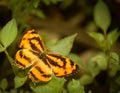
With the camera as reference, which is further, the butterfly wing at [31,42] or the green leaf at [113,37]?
the green leaf at [113,37]

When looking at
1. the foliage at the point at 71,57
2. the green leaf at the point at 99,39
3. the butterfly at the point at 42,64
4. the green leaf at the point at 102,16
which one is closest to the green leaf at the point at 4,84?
the foliage at the point at 71,57

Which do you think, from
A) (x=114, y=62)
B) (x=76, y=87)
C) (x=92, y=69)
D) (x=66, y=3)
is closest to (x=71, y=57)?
(x=92, y=69)

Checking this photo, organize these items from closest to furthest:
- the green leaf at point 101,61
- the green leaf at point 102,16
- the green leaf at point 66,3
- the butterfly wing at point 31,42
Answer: the butterfly wing at point 31,42 < the green leaf at point 101,61 < the green leaf at point 102,16 < the green leaf at point 66,3

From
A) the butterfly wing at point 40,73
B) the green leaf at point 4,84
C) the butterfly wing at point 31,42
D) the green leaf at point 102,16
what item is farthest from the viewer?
the green leaf at point 102,16

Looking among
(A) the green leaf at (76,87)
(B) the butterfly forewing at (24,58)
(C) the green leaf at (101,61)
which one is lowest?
(C) the green leaf at (101,61)

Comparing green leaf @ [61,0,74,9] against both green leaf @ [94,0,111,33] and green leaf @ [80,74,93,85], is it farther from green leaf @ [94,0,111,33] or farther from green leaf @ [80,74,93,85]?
green leaf @ [80,74,93,85]

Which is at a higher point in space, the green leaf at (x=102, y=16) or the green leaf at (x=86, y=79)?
the green leaf at (x=102, y=16)

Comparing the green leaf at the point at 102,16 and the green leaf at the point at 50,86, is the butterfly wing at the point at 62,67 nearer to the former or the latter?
the green leaf at the point at 50,86
